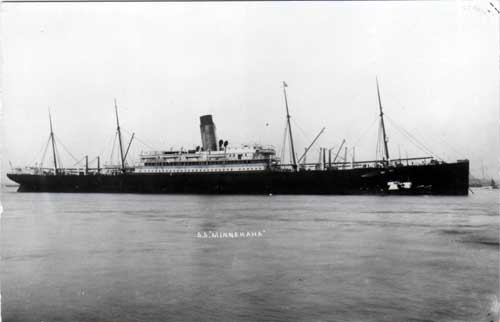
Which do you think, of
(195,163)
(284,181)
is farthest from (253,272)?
(195,163)

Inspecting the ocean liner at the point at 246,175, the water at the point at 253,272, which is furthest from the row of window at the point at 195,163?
the water at the point at 253,272

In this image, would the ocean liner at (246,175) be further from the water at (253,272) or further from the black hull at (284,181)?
the water at (253,272)

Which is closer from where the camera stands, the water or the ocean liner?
the water

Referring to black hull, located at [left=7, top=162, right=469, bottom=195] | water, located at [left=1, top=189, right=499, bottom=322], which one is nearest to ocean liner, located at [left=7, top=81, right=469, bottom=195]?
black hull, located at [left=7, top=162, right=469, bottom=195]

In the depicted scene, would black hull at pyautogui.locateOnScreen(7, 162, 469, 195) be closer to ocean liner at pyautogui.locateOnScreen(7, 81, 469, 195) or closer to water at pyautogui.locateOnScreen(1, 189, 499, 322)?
ocean liner at pyautogui.locateOnScreen(7, 81, 469, 195)

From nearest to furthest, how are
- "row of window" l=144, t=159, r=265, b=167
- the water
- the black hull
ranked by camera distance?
the water
the black hull
"row of window" l=144, t=159, r=265, b=167

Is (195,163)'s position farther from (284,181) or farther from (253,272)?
(253,272)

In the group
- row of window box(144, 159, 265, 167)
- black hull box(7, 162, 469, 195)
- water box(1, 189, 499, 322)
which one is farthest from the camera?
row of window box(144, 159, 265, 167)
